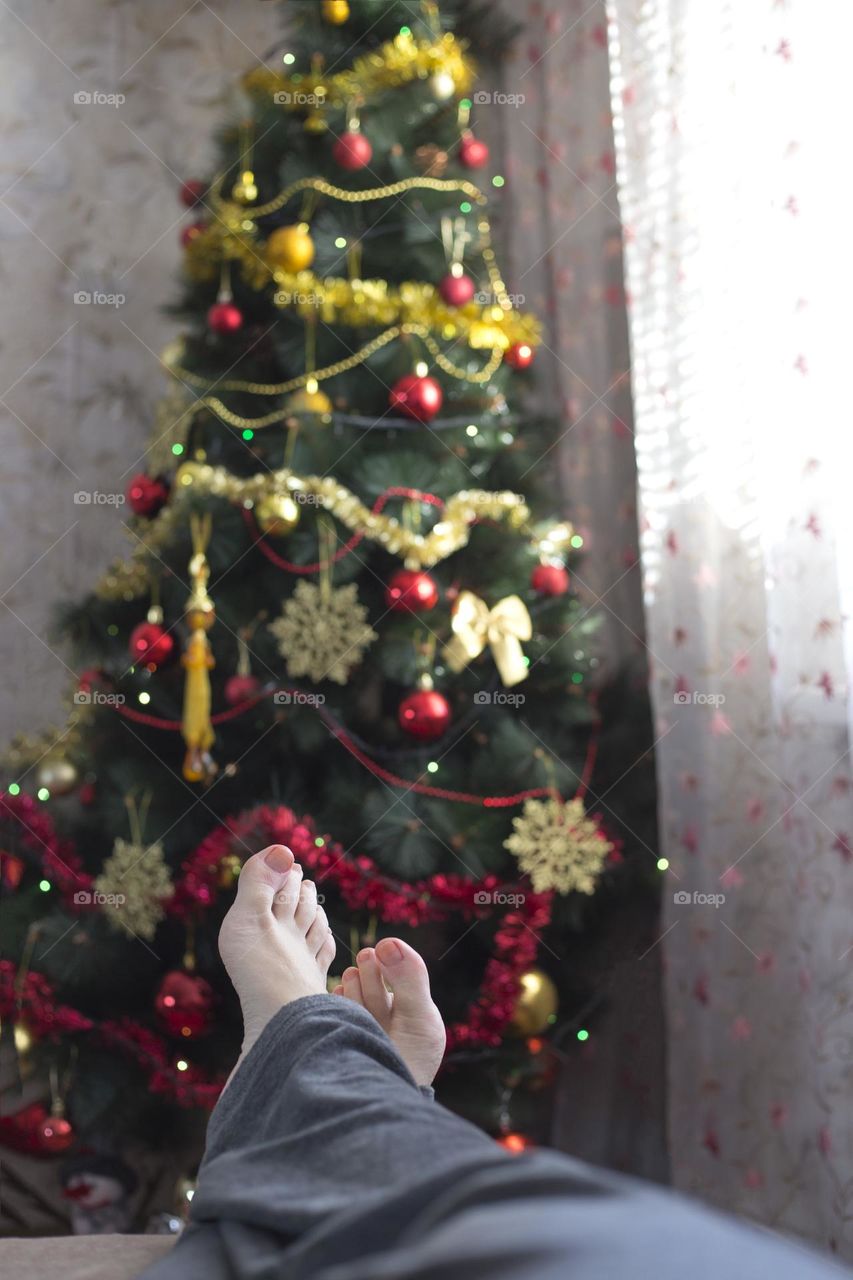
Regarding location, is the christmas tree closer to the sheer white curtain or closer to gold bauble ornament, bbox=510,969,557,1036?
gold bauble ornament, bbox=510,969,557,1036

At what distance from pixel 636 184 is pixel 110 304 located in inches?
44.4

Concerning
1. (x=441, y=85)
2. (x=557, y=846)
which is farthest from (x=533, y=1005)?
(x=441, y=85)

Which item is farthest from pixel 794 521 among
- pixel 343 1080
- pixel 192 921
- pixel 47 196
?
pixel 47 196

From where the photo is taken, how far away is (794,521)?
5.78 feet

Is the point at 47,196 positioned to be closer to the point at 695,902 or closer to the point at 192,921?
the point at 192,921

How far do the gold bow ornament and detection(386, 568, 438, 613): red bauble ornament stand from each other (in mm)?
48

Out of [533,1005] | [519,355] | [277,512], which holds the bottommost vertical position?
[533,1005]

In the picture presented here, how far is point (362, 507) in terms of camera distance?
1.72 meters

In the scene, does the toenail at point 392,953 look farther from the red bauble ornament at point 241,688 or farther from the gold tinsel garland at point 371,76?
the gold tinsel garland at point 371,76

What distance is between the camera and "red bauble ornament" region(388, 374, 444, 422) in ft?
5.68

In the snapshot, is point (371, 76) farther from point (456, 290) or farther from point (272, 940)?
point (272, 940)

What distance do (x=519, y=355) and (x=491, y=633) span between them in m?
0.50

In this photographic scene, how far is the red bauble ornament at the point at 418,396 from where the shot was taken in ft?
5.68

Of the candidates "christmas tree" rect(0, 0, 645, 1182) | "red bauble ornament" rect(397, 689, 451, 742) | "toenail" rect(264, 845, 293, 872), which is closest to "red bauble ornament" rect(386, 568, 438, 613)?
"christmas tree" rect(0, 0, 645, 1182)
